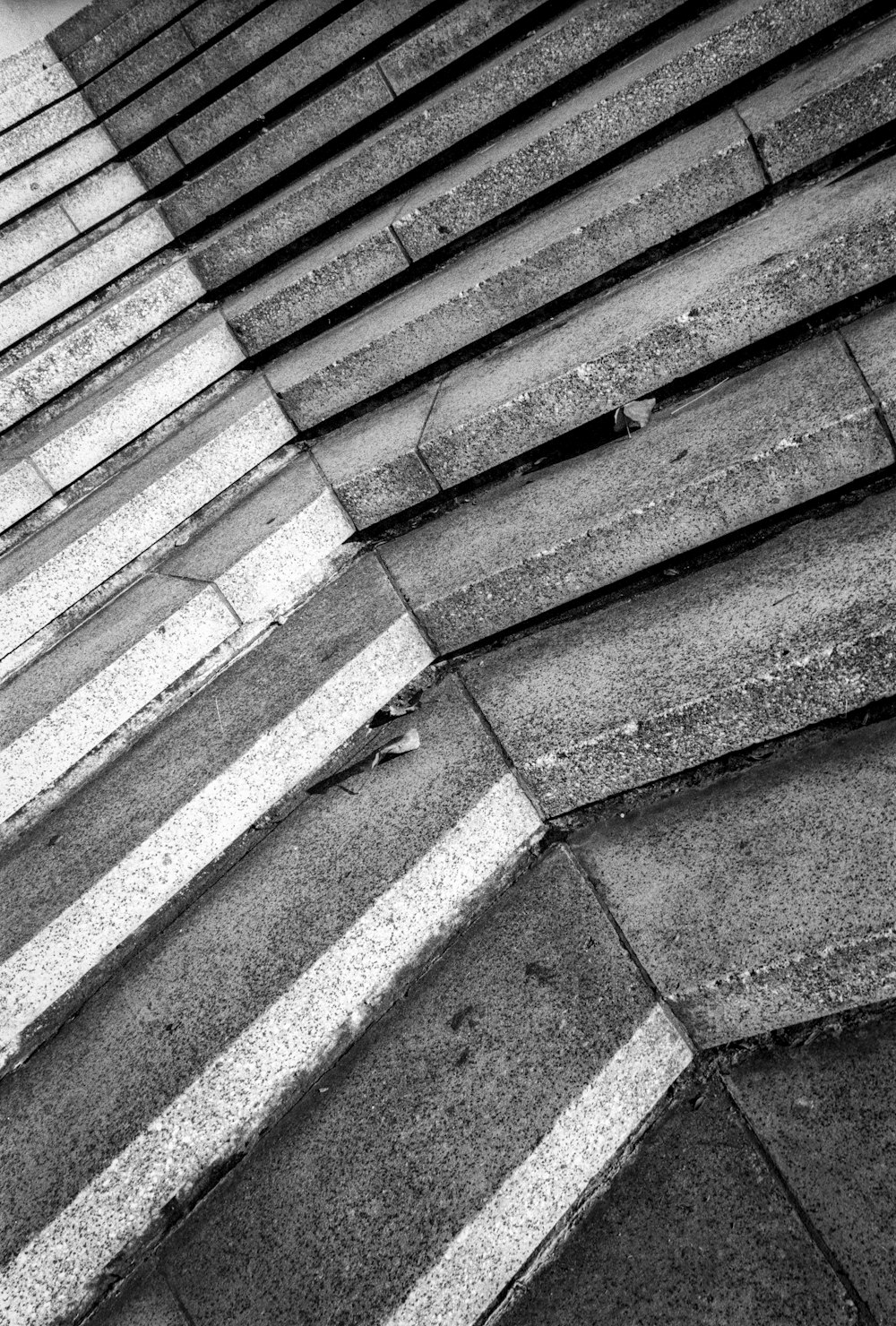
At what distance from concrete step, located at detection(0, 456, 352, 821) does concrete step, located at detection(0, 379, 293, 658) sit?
0.40 feet

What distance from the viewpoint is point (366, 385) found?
3.24 meters

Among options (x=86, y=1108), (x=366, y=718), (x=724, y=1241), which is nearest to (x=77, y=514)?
(x=366, y=718)

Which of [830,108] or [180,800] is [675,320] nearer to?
[830,108]

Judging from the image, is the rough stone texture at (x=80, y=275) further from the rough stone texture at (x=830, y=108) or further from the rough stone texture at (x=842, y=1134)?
the rough stone texture at (x=842, y=1134)

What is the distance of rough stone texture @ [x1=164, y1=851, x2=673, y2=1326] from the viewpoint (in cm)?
164

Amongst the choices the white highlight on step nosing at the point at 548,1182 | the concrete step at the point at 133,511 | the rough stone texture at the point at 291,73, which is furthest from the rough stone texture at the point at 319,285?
the white highlight on step nosing at the point at 548,1182

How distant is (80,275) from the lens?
394cm

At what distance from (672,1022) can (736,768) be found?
64cm

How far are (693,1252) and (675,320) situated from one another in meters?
2.37

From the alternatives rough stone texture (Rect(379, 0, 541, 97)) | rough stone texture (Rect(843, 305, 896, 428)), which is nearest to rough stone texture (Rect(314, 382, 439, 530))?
rough stone texture (Rect(843, 305, 896, 428))

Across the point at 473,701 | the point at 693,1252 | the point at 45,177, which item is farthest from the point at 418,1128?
the point at 45,177

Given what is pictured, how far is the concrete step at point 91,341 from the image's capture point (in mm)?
3596

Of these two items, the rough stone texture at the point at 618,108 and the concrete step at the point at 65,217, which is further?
the concrete step at the point at 65,217

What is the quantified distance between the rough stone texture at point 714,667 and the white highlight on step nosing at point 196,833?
37 centimetres
